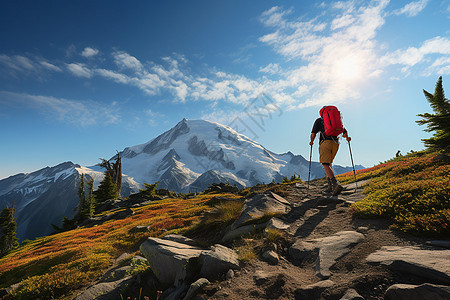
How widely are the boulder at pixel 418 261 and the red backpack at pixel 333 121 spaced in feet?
21.8

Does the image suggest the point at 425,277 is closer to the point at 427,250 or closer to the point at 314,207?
the point at 427,250

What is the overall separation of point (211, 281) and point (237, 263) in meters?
0.67

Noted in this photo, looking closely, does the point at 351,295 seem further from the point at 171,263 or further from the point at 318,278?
the point at 171,263

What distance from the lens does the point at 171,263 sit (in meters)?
4.52

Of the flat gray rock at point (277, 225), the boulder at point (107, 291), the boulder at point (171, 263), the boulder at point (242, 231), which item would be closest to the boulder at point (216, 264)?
the boulder at point (171, 263)

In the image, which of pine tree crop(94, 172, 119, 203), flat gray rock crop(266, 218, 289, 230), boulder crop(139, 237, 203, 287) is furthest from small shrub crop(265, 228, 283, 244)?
pine tree crop(94, 172, 119, 203)

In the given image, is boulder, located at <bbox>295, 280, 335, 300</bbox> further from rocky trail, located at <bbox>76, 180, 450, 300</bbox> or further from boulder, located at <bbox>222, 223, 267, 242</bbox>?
boulder, located at <bbox>222, 223, 267, 242</bbox>

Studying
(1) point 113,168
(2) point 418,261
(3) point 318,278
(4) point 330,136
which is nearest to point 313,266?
(3) point 318,278

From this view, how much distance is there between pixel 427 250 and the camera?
3320mm

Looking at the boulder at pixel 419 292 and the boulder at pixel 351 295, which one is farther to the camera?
the boulder at pixel 351 295

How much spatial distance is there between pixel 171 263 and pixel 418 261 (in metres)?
4.56

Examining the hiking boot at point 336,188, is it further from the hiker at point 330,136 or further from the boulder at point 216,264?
the boulder at point 216,264

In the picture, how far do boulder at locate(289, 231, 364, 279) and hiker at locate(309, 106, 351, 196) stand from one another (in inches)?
210

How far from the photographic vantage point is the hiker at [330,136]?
938 centimetres
